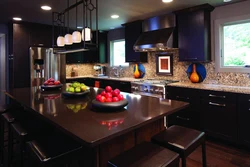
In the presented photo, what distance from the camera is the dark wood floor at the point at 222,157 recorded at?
7.99 feet

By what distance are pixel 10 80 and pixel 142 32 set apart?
3583 mm

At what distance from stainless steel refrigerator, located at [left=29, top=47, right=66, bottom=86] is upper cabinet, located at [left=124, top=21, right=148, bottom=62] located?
1.89 metres

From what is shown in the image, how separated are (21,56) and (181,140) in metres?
4.46

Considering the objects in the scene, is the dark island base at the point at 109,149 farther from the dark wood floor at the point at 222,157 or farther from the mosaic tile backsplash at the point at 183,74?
the mosaic tile backsplash at the point at 183,74

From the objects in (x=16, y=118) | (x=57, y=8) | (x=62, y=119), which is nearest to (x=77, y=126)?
(x=62, y=119)

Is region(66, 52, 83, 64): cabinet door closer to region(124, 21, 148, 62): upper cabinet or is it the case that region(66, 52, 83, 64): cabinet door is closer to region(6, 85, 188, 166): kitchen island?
region(124, 21, 148, 62): upper cabinet

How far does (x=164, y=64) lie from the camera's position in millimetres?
4398

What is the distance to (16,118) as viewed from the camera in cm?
239

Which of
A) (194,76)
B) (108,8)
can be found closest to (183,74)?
(194,76)

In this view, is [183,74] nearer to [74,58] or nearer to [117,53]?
[117,53]

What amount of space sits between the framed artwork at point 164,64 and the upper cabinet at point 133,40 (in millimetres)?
397

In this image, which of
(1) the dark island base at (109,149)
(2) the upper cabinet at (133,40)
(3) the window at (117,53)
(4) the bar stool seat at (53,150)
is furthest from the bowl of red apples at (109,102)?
(3) the window at (117,53)

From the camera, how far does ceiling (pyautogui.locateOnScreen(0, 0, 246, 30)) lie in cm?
320

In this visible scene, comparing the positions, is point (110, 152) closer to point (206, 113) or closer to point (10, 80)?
point (206, 113)
